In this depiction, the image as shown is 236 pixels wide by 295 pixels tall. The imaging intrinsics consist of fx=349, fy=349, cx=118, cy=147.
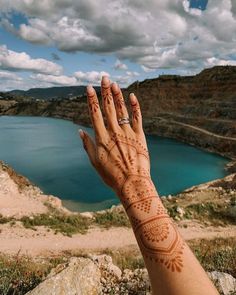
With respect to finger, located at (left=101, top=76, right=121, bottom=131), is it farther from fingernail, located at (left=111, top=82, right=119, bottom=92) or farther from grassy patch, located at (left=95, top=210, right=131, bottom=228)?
grassy patch, located at (left=95, top=210, right=131, bottom=228)

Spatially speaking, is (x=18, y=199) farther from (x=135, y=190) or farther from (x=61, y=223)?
(x=135, y=190)

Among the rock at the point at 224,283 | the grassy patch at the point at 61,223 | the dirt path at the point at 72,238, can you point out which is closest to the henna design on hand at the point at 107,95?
the rock at the point at 224,283

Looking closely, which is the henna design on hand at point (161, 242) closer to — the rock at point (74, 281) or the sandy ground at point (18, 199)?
the rock at point (74, 281)

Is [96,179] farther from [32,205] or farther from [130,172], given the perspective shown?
[130,172]

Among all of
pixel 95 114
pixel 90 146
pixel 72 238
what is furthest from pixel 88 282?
pixel 72 238

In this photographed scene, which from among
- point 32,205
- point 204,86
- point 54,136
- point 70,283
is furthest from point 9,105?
point 70,283

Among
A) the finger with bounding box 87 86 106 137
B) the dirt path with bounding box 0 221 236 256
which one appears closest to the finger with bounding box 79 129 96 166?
A: the finger with bounding box 87 86 106 137

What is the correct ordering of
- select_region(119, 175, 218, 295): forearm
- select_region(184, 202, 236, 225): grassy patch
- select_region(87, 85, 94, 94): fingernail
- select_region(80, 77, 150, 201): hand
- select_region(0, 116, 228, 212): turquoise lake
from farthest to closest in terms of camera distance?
select_region(0, 116, 228, 212): turquoise lake
select_region(184, 202, 236, 225): grassy patch
select_region(87, 85, 94, 94): fingernail
select_region(80, 77, 150, 201): hand
select_region(119, 175, 218, 295): forearm
